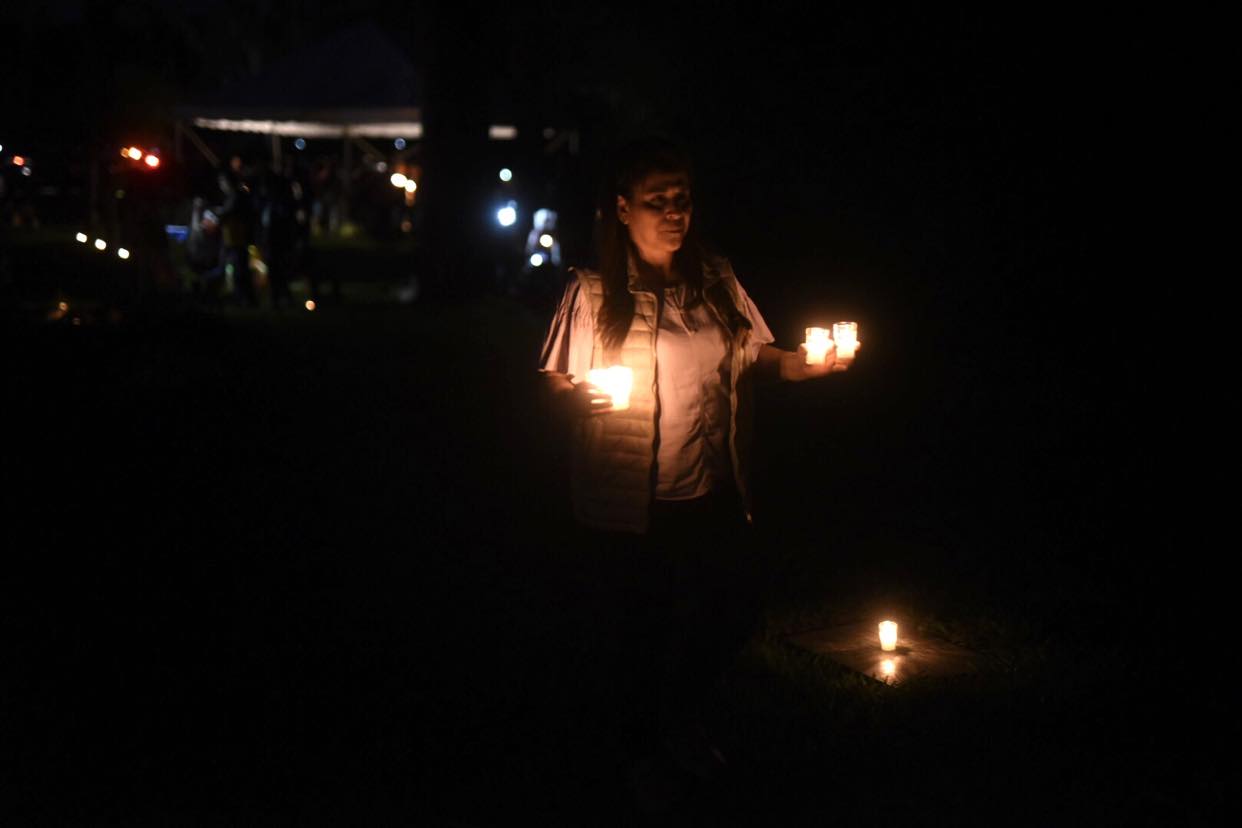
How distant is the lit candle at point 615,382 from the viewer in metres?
4.47

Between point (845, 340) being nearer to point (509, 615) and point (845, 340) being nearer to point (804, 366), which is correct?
point (804, 366)

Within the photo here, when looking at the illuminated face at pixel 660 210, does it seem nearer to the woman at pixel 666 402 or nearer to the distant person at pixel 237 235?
the woman at pixel 666 402

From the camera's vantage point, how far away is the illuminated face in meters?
4.65

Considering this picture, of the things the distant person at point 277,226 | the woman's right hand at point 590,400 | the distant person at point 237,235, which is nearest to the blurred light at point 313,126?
the distant person at point 237,235

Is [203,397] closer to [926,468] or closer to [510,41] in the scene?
[926,468]

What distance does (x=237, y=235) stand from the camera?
1952cm

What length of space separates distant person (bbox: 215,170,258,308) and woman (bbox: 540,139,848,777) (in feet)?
50.3

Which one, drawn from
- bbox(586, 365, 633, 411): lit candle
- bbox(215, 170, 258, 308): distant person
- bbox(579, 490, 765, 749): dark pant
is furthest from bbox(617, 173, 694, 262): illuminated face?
bbox(215, 170, 258, 308): distant person

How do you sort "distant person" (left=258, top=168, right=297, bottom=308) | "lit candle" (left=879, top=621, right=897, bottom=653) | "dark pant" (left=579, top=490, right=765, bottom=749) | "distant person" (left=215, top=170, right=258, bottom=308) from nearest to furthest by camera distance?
"dark pant" (left=579, top=490, right=765, bottom=749), "lit candle" (left=879, top=621, right=897, bottom=653), "distant person" (left=215, top=170, right=258, bottom=308), "distant person" (left=258, top=168, right=297, bottom=308)

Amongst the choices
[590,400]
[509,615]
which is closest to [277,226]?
[509,615]

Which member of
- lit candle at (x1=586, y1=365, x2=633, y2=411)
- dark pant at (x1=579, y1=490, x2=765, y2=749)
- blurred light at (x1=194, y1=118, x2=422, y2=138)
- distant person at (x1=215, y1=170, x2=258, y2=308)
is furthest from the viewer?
blurred light at (x1=194, y1=118, x2=422, y2=138)

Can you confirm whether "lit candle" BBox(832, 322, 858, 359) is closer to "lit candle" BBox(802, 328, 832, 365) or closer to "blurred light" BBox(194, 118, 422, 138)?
"lit candle" BBox(802, 328, 832, 365)

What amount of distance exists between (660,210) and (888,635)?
2507 millimetres

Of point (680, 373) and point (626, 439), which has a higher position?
point (680, 373)
